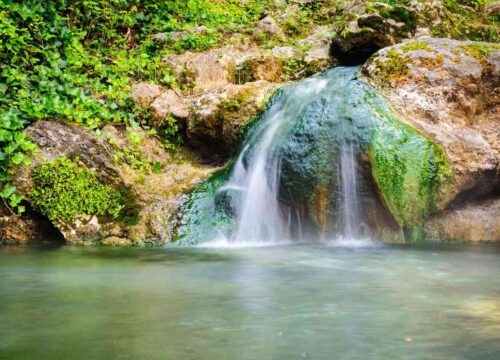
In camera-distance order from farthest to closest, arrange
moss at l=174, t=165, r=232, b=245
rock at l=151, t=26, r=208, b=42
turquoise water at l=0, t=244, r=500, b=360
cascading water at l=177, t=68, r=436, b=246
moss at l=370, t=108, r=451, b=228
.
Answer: rock at l=151, t=26, r=208, b=42
moss at l=174, t=165, r=232, b=245
cascading water at l=177, t=68, r=436, b=246
moss at l=370, t=108, r=451, b=228
turquoise water at l=0, t=244, r=500, b=360

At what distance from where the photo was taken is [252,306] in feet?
11.0

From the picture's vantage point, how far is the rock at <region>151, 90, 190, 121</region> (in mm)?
7938

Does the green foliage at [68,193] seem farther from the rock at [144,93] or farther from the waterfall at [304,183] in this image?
the rock at [144,93]

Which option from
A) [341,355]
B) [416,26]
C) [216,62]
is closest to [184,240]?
[216,62]

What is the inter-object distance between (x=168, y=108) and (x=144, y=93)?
45cm

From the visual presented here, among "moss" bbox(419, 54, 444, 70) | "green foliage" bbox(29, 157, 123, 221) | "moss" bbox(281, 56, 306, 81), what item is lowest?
"green foliage" bbox(29, 157, 123, 221)

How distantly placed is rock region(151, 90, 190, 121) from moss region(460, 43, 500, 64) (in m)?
3.63

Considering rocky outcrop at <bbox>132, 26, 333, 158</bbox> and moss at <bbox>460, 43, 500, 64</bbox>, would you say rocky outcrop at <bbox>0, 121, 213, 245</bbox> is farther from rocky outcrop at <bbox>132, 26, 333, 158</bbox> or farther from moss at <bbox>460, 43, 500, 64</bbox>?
moss at <bbox>460, 43, 500, 64</bbox>

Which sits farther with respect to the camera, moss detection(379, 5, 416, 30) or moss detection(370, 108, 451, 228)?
moss detection(379, 5, 416, 30)

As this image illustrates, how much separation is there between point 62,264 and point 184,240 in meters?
1.77

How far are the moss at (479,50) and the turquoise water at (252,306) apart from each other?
8.52 ft

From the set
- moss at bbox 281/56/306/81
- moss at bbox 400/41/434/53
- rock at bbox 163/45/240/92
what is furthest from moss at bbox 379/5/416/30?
rock at bbox 163/45/240/92

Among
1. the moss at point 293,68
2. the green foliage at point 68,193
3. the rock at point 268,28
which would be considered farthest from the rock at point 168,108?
the rock at point 268,28

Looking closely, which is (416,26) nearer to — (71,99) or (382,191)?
(382,191)
